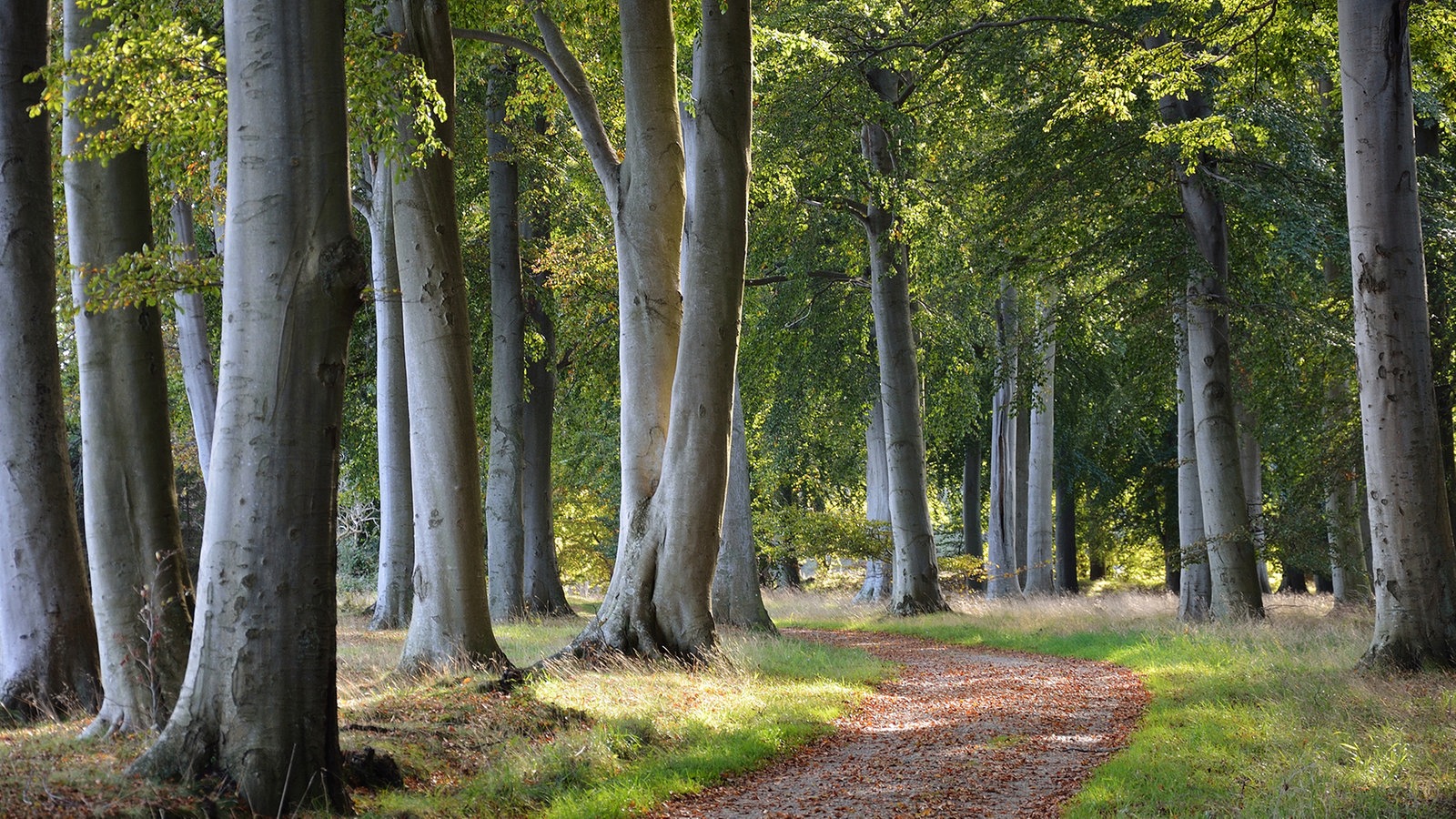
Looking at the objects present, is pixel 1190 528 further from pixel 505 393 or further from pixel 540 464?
pixel 540 464

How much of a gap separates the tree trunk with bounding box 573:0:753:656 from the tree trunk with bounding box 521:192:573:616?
8.43 m

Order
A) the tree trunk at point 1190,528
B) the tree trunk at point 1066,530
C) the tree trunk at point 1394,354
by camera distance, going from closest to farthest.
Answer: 1. the tree trunk at point 1394,354
2. the tree trunk at point 1190,528
3. the tree trunk at point 1066,530

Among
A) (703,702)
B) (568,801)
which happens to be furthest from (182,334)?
(568,801)

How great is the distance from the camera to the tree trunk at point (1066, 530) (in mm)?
32297

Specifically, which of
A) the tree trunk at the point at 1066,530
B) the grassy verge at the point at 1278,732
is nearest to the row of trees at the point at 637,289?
the grassy verge at the point at 1278,732

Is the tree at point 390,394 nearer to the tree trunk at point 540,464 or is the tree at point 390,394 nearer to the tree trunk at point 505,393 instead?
the tree trunk at point 505,393

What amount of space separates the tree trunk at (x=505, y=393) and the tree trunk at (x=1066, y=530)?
61.4 ft

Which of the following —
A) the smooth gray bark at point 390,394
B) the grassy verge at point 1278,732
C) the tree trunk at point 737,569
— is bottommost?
the grassy verge at point 1278,732

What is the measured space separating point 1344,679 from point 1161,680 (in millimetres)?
2150

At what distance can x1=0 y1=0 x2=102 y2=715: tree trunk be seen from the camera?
807 centimetres

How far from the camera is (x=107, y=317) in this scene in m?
7.41

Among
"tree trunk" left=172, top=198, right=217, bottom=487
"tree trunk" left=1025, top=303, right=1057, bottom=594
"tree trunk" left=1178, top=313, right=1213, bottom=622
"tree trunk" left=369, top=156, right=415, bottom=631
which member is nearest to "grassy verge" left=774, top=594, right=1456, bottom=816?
"tree trunk" left=1178, top=313, right=1213, bottom=622

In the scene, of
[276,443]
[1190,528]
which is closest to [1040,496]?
[1190,528]

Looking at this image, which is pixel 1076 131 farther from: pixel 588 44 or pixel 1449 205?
→ pixel 588 44
